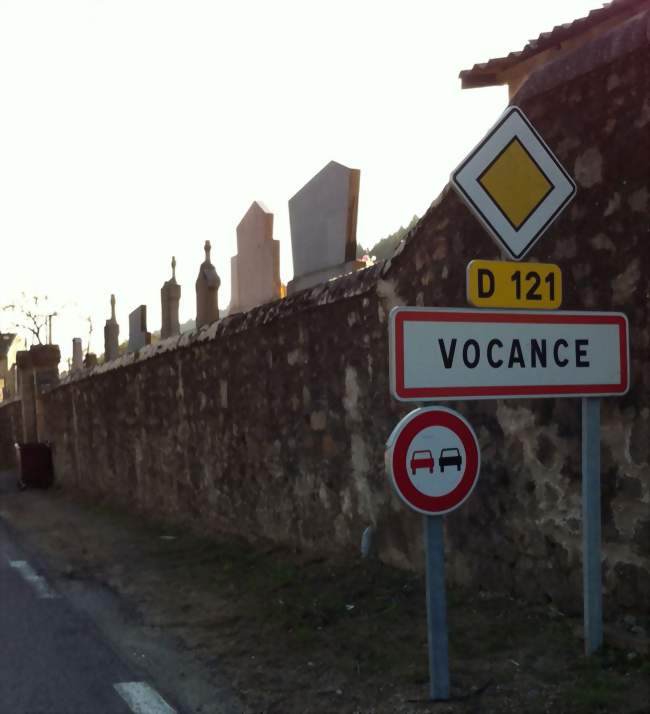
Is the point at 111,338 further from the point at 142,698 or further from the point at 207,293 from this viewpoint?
the point at 142,698

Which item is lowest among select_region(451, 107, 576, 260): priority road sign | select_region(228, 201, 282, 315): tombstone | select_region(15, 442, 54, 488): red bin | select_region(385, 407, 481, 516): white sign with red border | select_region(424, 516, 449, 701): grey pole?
select_region(15, 442, 54, 488): red bin

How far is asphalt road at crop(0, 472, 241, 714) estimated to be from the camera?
4.06 metres

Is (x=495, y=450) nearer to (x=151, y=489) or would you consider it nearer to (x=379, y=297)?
(x=379, y=297)

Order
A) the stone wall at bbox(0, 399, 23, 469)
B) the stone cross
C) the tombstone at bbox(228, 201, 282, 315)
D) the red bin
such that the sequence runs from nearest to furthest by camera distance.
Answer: the tombstone at bbox(228, 201, 282, 315) < the stone cross < the red bin < the stone wall at bbox(0, 399, 23, 469)

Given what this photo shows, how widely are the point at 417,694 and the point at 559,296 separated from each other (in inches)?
71.4

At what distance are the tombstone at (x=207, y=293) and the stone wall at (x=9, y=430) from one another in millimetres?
16914

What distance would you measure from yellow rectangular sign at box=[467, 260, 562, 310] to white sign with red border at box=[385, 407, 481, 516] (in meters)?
0.50

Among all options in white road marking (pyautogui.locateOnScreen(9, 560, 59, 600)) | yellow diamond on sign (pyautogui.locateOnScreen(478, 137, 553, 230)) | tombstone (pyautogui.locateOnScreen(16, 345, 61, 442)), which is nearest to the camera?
yellow diamond on sign (pyautogui.locateOnScreen(478, 137, 553, 230))

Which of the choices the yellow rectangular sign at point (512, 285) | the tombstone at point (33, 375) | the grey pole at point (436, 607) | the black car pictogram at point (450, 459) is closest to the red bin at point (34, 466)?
the tombstone at point (33, 375)

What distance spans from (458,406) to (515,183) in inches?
80.5

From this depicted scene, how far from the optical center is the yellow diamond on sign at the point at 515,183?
3.72m

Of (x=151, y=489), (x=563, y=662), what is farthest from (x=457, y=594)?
(x=151, y=489)

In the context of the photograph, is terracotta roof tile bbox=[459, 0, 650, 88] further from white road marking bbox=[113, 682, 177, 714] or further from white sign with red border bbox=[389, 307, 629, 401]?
white road marking bbox=[113, 682, 177, 714]

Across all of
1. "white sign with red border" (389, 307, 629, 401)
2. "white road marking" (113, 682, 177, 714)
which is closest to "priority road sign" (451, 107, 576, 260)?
"white sign with red border" (389, 307, 629, 401)
